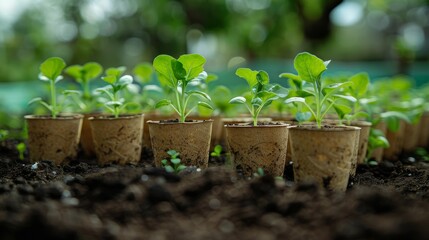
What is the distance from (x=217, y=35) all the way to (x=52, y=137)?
11.2 meters

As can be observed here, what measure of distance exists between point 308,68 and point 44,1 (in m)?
21.2

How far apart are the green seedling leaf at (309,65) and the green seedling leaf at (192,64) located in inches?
19.5

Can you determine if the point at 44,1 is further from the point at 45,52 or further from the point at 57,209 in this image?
the point at 57,209

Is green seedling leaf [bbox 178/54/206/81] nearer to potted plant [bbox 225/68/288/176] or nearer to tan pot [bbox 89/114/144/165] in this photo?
potted plant [bbox 225/68/288/176]

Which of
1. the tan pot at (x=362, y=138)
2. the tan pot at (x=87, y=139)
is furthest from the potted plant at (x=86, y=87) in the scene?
the tan pot at (x=362, y=138)

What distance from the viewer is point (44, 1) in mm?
20516

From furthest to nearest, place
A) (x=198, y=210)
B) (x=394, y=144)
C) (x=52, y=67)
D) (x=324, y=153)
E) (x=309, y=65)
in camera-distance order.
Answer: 1. (x=394, y=144)
2. (x=52, y=67)
3. (x=309, y=65)
4. (x=324, y=153)
5. (x=198, y=210)

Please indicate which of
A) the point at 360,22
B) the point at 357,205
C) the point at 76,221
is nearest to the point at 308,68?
the point at 357,205

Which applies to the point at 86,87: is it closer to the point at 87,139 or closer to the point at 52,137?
the point at 87,139

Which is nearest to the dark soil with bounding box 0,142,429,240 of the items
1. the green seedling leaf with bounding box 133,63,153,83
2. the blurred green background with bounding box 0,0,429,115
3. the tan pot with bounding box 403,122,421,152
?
the green seedling leaf with bounding box 133,63,153,83

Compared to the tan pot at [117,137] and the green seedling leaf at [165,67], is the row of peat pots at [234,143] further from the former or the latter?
the green seedling leaf at [165,67]

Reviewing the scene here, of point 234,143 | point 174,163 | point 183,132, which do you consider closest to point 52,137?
point 183,132

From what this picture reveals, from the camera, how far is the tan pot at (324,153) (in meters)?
1.99

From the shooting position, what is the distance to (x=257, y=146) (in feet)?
7.45
